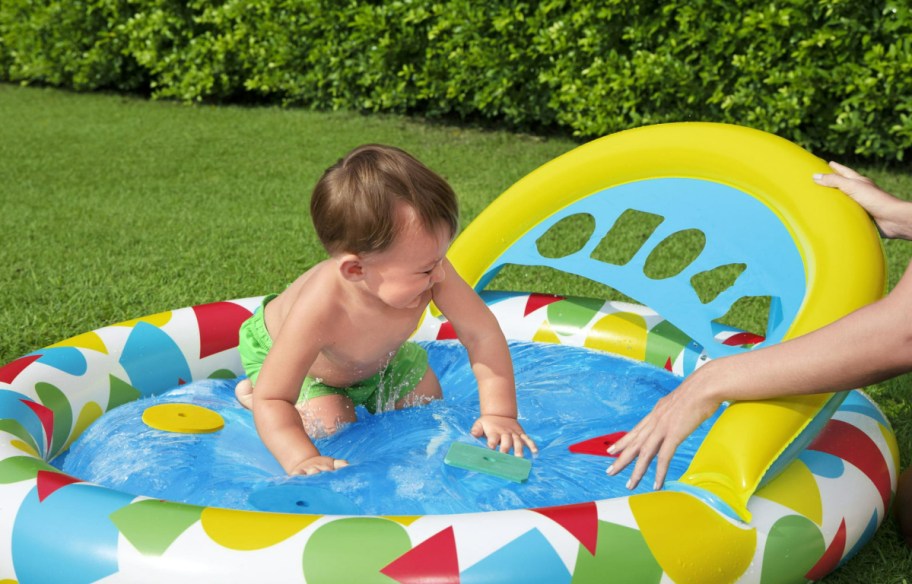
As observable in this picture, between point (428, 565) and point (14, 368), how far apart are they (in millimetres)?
1489

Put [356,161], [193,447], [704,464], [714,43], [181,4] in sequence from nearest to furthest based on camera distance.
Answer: [704,464] < [356,161] < [193,447] < [714,43] < [181,4]

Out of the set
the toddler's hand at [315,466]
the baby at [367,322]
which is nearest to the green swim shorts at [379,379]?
the baby at [367,322]

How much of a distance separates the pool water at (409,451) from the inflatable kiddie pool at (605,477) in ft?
0.51

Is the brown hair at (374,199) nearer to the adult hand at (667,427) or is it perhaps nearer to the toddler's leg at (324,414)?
the toddler's leg at (324,414)

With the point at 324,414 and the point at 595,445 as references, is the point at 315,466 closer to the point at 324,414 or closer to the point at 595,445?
the point at 324,414

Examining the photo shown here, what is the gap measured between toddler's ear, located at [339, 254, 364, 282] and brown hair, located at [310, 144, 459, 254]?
0.08 ft

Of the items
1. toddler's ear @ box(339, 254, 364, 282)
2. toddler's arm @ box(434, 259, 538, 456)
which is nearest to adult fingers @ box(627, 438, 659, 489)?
toddler's arm @ box(434, 259, 538, 456)

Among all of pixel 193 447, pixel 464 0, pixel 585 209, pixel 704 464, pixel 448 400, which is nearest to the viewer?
pixel 704 464

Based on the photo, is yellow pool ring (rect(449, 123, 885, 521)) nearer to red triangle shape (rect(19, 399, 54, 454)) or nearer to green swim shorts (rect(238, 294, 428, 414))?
green swim shorts (rect(238, 294, 428, 414))

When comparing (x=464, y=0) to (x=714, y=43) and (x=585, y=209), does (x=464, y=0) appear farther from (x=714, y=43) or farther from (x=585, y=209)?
(x=585, y=209)

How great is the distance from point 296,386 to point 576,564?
963 mm

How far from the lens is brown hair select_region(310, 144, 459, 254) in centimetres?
234

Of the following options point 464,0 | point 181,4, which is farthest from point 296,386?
point 181,4

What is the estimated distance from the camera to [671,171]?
3080 mm
